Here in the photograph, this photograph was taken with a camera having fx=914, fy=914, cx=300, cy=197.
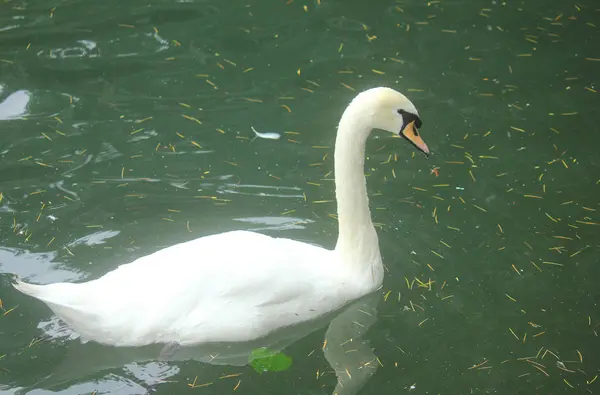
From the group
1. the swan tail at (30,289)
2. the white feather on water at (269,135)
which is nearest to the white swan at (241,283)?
the swan tail at (30,289)

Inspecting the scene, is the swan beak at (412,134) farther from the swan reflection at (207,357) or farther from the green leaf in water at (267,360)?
the green leaf in water at (267,360)

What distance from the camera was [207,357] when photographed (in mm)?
4645

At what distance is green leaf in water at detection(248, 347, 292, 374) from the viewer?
15.1 feet

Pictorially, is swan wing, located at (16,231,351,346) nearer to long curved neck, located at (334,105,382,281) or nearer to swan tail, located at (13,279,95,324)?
swan tail, located at (13,279,95,324)

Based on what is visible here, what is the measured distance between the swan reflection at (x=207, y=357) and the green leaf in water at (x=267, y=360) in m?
0.03

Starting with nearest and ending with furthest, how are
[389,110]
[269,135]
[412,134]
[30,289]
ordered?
[30,289] < [389,110] < [412,134] < [269,135]

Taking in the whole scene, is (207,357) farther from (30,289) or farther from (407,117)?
(407,117)

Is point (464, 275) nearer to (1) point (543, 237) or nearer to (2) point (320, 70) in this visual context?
(1) point (543, 237)

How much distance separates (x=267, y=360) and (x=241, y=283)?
0.42m

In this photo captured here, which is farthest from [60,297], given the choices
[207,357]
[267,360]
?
[267,360]

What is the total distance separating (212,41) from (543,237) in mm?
3784

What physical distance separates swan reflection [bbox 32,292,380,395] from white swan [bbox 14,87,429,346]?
0.23 feet

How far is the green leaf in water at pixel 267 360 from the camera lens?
4605mm

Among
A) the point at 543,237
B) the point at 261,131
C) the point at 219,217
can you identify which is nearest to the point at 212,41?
the point at 261,131
